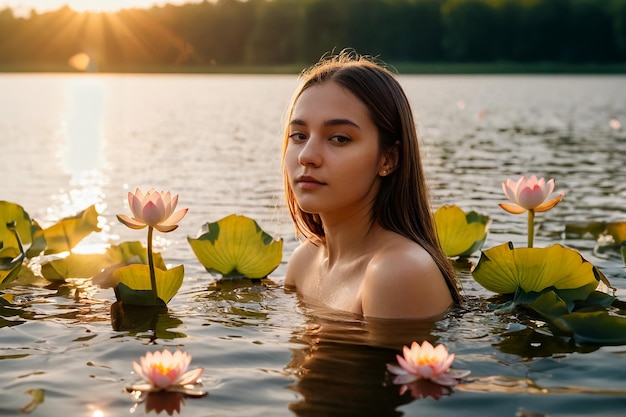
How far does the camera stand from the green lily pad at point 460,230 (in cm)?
548

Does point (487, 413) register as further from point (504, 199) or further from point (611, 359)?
point (504, 199)

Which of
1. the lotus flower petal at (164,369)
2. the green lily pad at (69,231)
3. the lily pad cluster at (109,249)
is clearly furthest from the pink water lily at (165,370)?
the green lily pad at (69,231)

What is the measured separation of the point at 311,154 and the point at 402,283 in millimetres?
685

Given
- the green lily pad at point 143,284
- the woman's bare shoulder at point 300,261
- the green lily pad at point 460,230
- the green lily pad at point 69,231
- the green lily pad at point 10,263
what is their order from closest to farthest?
the green lily pad at point 143,284 → the green lily pad at point 10,263 → the woman's bare shoulder at point 300,261 → the green lily pad at point 69,231 → the green lily pad at point 460,230

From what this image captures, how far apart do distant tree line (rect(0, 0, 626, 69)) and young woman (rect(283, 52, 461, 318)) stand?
63978 millimetres

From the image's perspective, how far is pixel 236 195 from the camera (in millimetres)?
9055

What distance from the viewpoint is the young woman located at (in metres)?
3.76

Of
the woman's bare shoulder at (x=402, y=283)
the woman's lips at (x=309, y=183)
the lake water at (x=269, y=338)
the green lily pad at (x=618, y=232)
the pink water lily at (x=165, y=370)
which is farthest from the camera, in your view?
the green lily pad at (x=618, y=232)

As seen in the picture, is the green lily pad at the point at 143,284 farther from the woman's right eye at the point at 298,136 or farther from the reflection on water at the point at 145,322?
the woman's right eye at the point at 298,136

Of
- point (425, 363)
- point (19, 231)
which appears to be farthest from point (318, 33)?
point (425, 363)

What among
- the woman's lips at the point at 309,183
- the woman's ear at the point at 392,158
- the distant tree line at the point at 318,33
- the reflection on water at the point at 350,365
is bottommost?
the reflection on water at the point at 350,365

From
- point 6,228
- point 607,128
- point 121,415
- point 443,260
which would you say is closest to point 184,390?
point 121,415

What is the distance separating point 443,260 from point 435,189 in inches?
222

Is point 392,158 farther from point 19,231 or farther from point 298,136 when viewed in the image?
point 19,231
